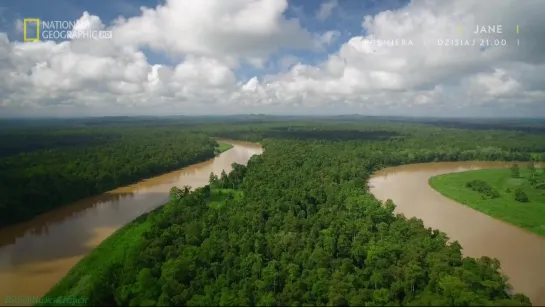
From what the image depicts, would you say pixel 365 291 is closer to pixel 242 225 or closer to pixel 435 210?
pixel 242 225

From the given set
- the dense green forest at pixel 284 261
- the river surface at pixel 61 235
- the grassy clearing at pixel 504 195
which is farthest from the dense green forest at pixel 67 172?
the grassy clearing at pixel 504 195

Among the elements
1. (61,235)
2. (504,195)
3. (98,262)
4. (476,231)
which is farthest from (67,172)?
(504,195)

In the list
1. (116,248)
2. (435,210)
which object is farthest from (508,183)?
(116,248)

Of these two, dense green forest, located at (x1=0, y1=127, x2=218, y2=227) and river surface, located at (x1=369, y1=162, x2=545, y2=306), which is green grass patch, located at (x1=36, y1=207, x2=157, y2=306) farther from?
river surface, located at (x1=369, y1=162, x2=545, y2=306)

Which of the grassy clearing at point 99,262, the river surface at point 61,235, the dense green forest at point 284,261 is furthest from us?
the river surface at point 61,235

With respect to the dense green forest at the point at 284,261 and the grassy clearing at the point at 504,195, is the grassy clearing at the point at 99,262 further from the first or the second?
the grassy clearing at the point at 504,195
